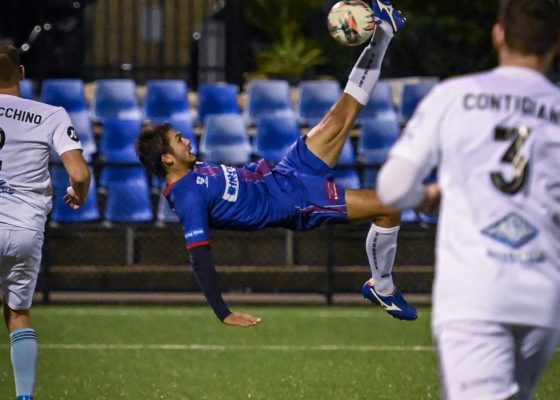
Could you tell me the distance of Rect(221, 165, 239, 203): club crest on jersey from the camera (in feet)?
24.1

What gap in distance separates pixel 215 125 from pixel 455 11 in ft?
34.3

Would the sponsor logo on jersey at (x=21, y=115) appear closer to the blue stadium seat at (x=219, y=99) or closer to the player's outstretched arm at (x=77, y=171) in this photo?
the player's outstretched arm at (x=77, y=171)

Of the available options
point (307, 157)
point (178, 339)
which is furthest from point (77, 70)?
point (307, 157)

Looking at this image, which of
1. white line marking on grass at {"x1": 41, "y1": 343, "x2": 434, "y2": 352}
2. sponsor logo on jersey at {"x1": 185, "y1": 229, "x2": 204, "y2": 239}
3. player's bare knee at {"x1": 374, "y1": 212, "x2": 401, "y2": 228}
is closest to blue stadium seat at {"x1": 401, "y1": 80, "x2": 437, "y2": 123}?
white line marking on grass at {"x1": 41, "y1": 343, "x2": 434, "y2": 352}

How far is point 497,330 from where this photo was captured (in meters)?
4.00

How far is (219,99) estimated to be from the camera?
48.4 ft

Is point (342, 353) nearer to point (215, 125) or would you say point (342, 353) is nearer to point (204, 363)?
point (204, 363)

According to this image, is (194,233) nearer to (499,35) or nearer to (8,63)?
(8,63)

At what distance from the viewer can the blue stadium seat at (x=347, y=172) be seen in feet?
43.4

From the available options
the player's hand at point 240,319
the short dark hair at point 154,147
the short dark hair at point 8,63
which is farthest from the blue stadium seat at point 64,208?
the player's hand at point 240,319

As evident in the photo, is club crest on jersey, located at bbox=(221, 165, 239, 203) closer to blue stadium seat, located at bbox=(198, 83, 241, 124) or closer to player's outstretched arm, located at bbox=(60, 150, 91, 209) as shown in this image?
player's outstretched arm, located at bbox=(60, 150, 91, 209)

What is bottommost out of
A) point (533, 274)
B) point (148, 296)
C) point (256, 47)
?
point (148, 296)

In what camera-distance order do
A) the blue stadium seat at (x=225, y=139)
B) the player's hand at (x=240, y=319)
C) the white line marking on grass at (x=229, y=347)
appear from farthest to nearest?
1. the blue stadium seat at (x=225, y=139)
2. the white line marking on grass at (x=229, y=347)
3. the player's hand at (x=240, y=319)

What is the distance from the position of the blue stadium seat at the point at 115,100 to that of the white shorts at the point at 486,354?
11023 millimetres
